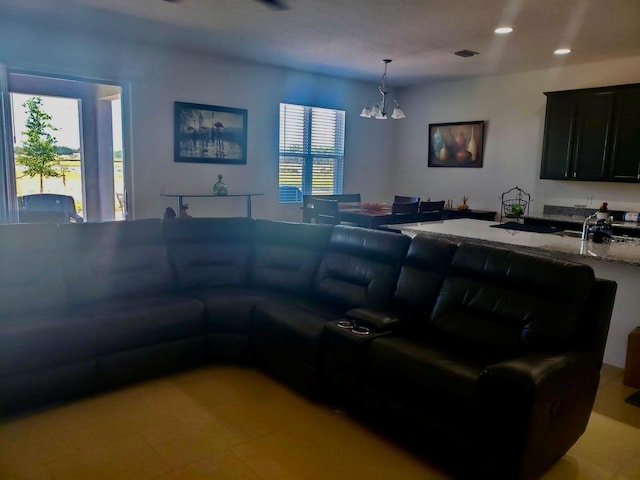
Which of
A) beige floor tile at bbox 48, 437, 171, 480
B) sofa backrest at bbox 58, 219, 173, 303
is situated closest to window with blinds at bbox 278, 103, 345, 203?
sofa backrest at bbox 58, 219, 173, 303

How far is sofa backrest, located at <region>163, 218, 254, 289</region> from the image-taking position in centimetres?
351

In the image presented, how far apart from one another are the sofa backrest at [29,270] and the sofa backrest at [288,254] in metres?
1.37

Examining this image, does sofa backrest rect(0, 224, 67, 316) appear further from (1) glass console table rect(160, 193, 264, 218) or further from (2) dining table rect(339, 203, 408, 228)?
(2) dining table rect(339, 203, 408, 228)

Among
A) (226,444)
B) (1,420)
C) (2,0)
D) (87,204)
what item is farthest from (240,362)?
(87,204)

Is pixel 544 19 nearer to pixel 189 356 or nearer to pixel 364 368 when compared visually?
pixel 364 368

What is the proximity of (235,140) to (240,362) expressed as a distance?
358cm

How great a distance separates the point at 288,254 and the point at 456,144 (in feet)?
14.4

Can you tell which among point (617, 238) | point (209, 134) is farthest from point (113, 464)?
point (209, 134)

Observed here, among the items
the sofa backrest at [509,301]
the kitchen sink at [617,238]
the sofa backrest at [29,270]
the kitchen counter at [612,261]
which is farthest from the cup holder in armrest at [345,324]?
the kitchen sink at [617,238]

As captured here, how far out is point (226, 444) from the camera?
2.30m

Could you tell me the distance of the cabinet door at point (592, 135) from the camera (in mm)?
5184

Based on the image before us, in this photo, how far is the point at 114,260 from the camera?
319 cm

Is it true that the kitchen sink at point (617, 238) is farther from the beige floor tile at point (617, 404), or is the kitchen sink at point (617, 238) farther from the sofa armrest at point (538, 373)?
the sofa armrest at point (538, 373)

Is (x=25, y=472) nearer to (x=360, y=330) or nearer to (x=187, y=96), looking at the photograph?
(x=360, y=330)
